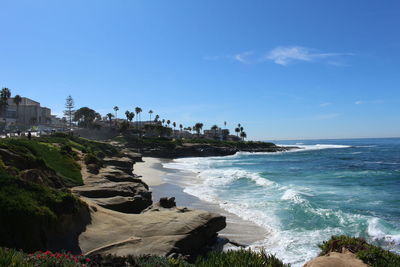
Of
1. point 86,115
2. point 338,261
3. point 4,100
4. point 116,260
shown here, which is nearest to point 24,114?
point 4,100

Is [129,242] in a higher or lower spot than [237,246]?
higher

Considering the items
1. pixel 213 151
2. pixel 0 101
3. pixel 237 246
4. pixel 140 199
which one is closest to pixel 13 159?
pixel 140 199

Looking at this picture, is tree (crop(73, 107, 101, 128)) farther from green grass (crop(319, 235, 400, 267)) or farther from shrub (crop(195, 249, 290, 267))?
green grass (crop(319, 235, 400, 267))

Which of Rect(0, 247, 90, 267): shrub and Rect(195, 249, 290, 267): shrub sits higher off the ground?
Rect(0, 247, 90, 267): shrub

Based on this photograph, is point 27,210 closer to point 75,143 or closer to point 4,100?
point 75,143

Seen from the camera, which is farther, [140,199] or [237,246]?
→ [140,199]

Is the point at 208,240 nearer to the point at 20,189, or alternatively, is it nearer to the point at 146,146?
the point at 20,189

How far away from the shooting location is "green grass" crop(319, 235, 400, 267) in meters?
6.82

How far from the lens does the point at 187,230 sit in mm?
10664

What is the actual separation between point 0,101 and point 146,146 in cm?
4241

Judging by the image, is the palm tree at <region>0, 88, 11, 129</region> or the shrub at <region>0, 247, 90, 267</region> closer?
the shrub at <region>0, 247, 90, 267</region>

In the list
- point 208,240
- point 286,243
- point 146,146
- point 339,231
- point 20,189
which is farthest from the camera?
point 146,146

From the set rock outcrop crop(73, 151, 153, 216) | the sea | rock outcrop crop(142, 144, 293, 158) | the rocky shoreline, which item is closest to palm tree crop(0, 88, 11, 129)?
the rocky shoreline

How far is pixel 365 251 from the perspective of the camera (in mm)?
7203
